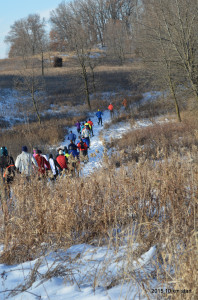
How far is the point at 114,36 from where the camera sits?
49.8 meters

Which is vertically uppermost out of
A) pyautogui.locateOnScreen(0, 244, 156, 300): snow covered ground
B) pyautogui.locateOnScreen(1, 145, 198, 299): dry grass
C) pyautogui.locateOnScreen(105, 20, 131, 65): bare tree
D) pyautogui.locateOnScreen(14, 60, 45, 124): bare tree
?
pyautogui.locateOnScreen(105, 20, 131, 65): bare tree

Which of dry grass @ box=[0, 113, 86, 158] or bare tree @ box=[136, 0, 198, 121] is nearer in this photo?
Result: bare tree @ box=[136, 0, 198, 121]

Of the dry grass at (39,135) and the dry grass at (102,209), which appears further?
the dry grass at (39,135)

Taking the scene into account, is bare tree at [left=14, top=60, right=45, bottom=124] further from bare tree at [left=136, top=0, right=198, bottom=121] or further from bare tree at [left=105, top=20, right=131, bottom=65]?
bare tree at [left=105, top=20, right=131, bottom=65]

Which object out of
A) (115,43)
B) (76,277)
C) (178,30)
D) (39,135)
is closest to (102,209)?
(76,277)

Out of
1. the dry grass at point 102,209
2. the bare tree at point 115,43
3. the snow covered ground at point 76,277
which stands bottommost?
the snow covered ground at point 76,277

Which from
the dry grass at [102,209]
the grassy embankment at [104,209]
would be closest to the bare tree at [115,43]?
Answer: the grassy embankment at [104,209]

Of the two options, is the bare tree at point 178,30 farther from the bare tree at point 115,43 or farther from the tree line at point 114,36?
the bare tree at point 115,43

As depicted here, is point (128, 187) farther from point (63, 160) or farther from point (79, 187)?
point (63, 160)

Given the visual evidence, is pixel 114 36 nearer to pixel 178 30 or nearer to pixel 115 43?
pixel 115 43

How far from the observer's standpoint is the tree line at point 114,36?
1352cm

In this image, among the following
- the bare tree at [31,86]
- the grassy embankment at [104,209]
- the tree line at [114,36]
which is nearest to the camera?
the grassy embankment at [104,209]

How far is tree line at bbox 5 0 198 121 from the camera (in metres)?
13.5

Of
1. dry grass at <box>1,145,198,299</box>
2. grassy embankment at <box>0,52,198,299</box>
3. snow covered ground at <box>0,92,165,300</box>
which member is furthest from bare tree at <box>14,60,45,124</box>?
snow covered ground at <box>0,92,165,300</box>
